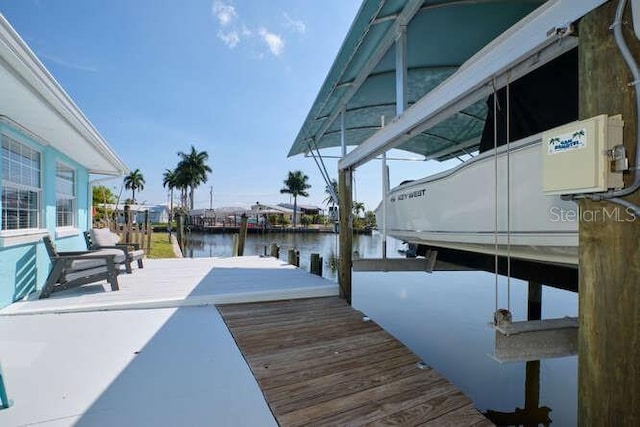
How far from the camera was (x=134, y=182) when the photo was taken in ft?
168

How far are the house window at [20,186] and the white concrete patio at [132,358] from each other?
1128 mm

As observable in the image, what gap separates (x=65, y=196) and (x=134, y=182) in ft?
171

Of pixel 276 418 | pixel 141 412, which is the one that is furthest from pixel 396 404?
pixel 141 412

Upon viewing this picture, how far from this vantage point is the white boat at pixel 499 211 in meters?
1.97

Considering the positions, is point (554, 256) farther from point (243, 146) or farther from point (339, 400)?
point (243, 146)

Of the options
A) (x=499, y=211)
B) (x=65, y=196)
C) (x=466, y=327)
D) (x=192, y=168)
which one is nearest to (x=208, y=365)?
(x=499, y=211)

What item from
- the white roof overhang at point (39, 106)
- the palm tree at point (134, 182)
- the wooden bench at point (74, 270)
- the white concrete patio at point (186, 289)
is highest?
the palm tree at point (134, 182)

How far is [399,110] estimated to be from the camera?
10.3ft

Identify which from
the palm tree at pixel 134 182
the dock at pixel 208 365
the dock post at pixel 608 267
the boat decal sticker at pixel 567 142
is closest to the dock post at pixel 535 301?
the dock at pixel 208 365

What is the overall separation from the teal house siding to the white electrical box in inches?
190

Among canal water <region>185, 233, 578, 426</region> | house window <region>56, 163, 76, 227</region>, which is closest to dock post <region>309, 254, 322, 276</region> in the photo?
canal water <region>185, 233, 578, 426</region>

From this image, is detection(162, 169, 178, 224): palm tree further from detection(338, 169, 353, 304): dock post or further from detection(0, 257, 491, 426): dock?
detection(338, 169, 353, 304): dock post

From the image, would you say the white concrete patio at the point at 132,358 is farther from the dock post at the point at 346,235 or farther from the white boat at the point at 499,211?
the white boat at the point at 499,211

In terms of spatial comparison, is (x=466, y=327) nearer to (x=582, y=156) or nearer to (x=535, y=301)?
(x=535, y=301)
